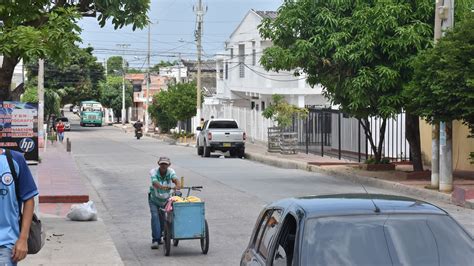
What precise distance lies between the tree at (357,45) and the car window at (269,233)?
1508 cm

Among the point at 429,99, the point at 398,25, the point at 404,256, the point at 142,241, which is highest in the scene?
the point at 398,25

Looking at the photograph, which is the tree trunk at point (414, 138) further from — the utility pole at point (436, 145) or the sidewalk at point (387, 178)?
the utility pole at point (436, 145)

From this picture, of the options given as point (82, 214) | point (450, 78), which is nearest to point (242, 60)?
point (450, 78)

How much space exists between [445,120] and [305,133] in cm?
2089

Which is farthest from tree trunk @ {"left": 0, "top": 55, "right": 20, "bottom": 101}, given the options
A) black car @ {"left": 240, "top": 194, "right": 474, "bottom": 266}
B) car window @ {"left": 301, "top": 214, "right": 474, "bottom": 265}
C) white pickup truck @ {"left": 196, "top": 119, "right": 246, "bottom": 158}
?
white pickup truck @ {"left": 196, "top": 119, "right": 246, "bottom": 158}

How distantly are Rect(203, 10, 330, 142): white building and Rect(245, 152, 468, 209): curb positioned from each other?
12.6 metres

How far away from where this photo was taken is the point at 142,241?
44.2 ft

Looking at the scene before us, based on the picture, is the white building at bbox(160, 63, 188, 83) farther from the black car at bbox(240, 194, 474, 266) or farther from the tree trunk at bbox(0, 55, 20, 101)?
the black car at bbox(240, 194, 474, 266)

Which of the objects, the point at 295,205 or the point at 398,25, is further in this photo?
the point at 398,25

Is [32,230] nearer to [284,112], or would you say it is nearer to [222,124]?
[284,112]

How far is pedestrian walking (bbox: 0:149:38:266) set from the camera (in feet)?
18.9

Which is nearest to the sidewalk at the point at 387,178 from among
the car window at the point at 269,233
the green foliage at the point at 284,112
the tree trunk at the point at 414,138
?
the tree trunk at the point at 414,138

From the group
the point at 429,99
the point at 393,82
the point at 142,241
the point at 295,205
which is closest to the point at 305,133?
the point at 393,82

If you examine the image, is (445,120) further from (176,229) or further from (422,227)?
(422,227)
